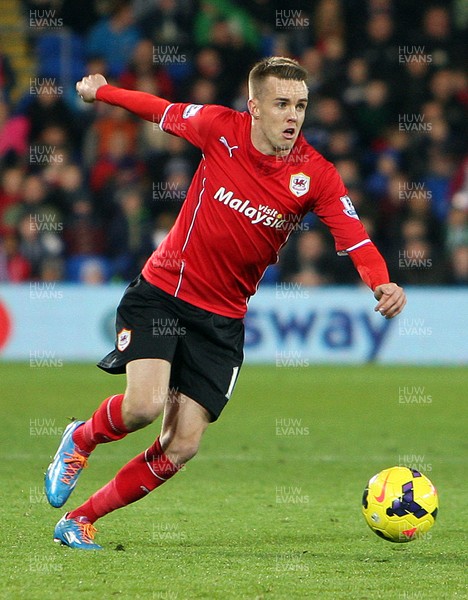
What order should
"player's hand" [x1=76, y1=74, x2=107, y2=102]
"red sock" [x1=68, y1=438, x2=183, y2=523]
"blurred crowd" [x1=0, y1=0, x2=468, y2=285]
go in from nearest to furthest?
"red sock" [x1=68, y1=438, x2=183, y2=523] < "player's hand" [x1=76, y1=74, x2=107, y2=102] < "blurred crowd" [x1=0, y1=0, x2=468, y2=285]

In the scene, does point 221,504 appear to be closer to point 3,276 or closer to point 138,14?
point 3,276

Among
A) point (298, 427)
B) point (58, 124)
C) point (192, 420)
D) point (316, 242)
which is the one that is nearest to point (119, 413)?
point (192, 420)

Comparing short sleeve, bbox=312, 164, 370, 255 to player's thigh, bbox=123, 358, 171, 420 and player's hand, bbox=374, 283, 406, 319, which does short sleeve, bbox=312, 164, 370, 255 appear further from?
player's thigh, bbox=123, 358, 171, 420

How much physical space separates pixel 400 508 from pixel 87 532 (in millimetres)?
1325

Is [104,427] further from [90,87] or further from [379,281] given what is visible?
[90,87]

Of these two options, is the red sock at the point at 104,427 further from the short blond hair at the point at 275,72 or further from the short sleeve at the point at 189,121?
the short blond hair at the point at 275,72

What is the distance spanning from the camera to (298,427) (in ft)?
29.7

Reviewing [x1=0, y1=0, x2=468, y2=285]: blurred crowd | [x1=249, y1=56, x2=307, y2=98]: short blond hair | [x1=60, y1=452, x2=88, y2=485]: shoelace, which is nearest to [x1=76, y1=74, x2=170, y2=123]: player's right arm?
[x1=249, y1=56, x2=307, y2=98]: short blond hair

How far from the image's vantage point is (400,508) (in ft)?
16.6

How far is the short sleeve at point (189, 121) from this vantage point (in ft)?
17.1

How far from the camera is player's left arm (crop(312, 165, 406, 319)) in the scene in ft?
15.5

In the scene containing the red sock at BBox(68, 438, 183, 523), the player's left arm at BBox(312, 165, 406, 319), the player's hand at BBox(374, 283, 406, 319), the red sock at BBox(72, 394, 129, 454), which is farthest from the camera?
the red sock at BBox(68, 438, 183, 523)

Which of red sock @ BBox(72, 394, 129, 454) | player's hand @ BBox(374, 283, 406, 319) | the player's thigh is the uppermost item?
player's hand @ BBox(374, 283, 406, 319)

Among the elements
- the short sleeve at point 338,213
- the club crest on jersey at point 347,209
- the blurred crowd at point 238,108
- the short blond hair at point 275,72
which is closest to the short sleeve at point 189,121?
the short blond hair at point 275,72
